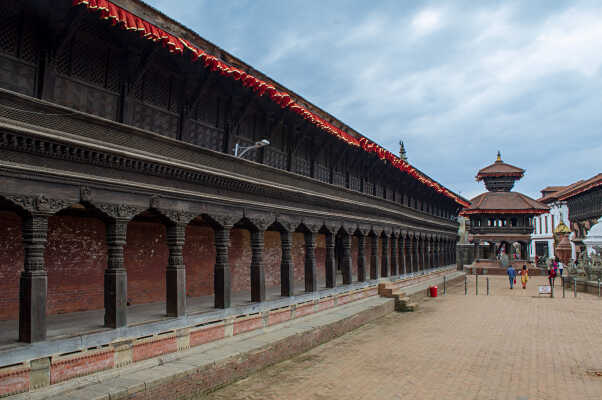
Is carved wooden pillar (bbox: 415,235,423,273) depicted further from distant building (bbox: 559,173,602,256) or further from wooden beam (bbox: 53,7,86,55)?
wooden beam (bbox: 53,7,86,55)

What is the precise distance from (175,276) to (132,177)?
7.00 ft

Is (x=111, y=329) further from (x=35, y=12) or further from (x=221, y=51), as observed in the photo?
(x=221, y=51)

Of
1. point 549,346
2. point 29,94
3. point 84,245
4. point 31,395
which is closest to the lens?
point 31,395

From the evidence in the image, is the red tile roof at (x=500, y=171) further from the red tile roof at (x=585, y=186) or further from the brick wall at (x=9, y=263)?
the brick wall at (x=9, y=263)

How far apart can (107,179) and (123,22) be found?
2.50m

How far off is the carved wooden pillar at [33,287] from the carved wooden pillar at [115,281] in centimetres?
Answer: 117

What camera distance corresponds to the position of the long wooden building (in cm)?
671

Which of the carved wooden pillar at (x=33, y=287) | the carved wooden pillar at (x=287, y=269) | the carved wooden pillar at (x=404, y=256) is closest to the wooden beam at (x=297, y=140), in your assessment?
the carved wooden pillar at (x=287, y=269)

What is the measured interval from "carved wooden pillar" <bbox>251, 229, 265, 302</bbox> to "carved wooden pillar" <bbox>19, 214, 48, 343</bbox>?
555 cm

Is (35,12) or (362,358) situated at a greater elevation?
(35,12)

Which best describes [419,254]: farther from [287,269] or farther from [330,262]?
[287,269]

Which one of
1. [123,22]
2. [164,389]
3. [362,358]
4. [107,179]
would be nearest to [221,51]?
[123,22]

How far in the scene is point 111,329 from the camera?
7578 mm

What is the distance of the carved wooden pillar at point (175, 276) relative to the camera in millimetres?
8891
